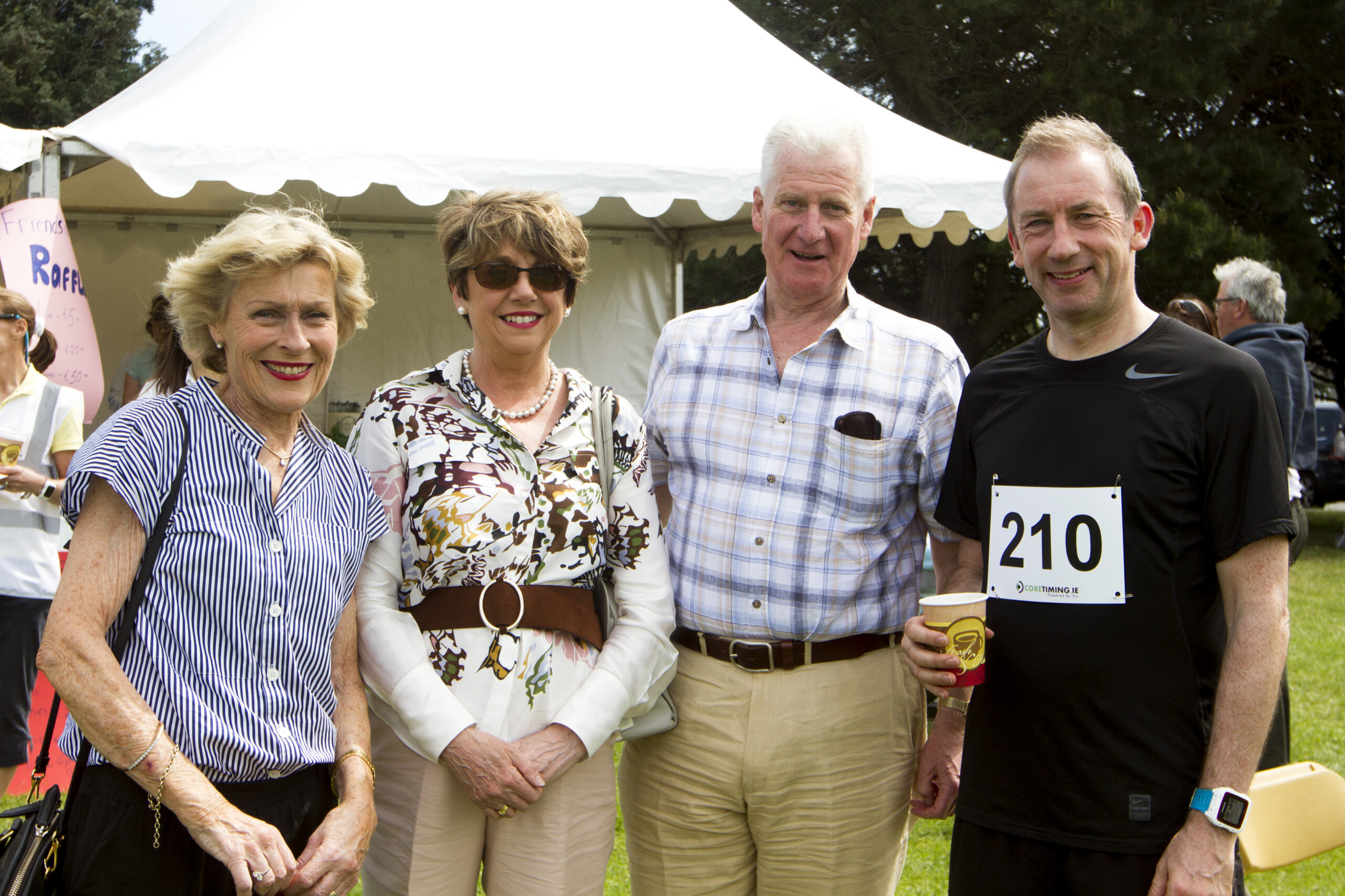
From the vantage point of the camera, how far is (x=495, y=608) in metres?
2.20

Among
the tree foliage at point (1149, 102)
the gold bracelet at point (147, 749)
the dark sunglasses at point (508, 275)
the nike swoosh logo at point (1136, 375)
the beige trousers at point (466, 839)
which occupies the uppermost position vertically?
the tree foliage at point (1149, 102)

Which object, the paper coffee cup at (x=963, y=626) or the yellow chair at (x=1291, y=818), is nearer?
the paper coffee cup at (x=963, y=626)

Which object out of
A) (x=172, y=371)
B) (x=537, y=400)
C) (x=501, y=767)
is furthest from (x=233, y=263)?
(x=172, y=371)

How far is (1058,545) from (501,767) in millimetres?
1103

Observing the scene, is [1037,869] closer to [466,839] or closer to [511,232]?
[466,839]

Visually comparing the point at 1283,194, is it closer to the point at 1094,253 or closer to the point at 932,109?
the point at 932,109

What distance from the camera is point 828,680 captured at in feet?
7.86

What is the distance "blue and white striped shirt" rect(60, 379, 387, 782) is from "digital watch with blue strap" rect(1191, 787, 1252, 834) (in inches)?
59.5

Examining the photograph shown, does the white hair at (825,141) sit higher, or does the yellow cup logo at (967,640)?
the white hair at (825,141)

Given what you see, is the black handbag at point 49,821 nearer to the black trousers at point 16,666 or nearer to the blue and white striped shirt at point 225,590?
the blue and white striped shirt at point 225,590

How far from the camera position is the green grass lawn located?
12.5 feet

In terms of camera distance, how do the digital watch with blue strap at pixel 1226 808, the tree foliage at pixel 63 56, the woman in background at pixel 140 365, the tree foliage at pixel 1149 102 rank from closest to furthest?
the digital watch with blue strap at pixel 1226 808
the woman in background at pixel 140 365
the tree foliage at pixel 1149 102
the tree foliage at pixel 63 56

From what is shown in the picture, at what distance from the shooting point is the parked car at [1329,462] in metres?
17.3

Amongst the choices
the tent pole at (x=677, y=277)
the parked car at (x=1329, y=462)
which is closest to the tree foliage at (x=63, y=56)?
the tent pole at (x=677, y=277)
